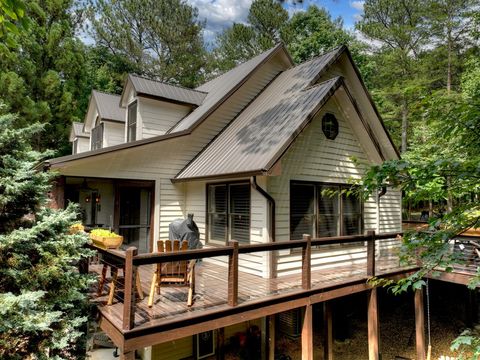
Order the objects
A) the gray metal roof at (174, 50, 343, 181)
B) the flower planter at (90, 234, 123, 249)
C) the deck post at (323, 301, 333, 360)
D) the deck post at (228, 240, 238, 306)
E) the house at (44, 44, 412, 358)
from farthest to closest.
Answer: the deck post at (323, 301, 333, 360) < the house at (44, 44, 412, 358) < the gray metal roof at (174, 50, 343, 181) < the flower planter at (90, 234, 123, 249) < the deck post at (228, 240, 238, 306)

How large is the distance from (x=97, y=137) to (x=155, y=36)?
56.8ft

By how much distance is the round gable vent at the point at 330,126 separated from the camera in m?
8.24

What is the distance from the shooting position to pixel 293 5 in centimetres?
421

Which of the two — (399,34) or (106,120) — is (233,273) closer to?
(106,120)

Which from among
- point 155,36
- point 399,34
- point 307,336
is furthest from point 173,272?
point 155,36

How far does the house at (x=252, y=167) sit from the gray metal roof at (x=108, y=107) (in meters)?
1.99

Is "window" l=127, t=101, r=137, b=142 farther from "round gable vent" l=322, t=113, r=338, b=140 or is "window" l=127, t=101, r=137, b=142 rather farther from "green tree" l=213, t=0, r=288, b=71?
"green tree" l=213, t=0, r=288, b=71

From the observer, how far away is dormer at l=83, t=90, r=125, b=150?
13.0m

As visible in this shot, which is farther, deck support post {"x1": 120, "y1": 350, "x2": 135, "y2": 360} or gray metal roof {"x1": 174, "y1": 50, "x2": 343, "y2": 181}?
gray metal roof {"x1": 174, "y1": 50, "x2": 343, "y2": 181}

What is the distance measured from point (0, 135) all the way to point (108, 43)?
25.7 meters

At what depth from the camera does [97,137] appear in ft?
45.8

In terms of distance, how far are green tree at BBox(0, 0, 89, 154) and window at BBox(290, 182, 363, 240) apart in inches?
614

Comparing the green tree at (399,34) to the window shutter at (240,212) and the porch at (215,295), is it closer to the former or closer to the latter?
the window shutter at (240,212)

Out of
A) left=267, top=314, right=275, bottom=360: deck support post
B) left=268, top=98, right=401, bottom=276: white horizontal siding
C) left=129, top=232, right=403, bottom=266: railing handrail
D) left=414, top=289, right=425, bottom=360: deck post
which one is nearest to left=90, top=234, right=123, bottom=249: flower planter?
left=129, top=232, right=403, bottom=266: railing handrail
